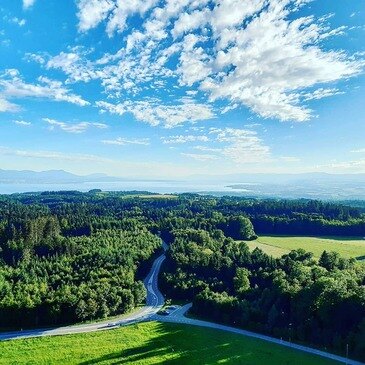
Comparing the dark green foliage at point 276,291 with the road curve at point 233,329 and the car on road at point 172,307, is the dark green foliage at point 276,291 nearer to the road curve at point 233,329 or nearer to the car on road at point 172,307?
the road curve at point 233,329

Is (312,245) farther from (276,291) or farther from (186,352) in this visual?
(186,352)

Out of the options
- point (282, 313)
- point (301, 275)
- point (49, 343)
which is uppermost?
point (301, 275)

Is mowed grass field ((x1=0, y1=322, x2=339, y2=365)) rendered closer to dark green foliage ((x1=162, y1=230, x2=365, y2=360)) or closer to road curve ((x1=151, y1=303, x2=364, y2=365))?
road curve ((x1=151, y1=303, x2=364, y2=365))

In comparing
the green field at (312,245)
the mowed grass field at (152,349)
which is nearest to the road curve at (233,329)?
the mowed grass field at (152,349)

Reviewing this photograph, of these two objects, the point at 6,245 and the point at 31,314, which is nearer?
the point at 31,314

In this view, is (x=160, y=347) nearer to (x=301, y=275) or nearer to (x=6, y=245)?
(x=301, y=275)

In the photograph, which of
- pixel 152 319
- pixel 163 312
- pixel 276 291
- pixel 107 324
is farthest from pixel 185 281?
pixel 276 291

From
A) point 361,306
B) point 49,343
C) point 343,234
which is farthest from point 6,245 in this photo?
point 343,234
